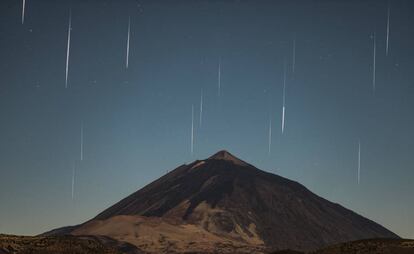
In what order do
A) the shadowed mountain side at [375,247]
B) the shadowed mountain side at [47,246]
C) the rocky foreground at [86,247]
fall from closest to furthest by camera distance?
the shadowed mountain side at [375,247]
the rocky foreground at [86,247]
the shadowed mountain side at [47,246]

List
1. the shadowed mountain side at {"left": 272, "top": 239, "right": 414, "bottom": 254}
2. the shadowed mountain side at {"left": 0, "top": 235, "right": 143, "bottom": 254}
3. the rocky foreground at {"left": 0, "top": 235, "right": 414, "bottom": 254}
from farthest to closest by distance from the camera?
the shadowed mountain side at {"left": 0, "top": 235, "right": 143, "bottom": 254} < the rocky foreground at {"left": 0, "top": 235, "right": 414, "bottom": 254} < the shadowed mountain side at {"left": 272, "top": 239, "right": 414, "bottom": 254}

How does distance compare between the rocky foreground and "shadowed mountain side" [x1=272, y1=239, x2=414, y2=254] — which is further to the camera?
the rocky foreground

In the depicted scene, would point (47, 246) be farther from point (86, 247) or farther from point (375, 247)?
point (375, 247)

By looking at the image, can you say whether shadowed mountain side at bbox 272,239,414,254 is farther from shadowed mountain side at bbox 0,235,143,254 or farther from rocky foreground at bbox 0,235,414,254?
shadowed mountain side at bbox 0,235,143,254

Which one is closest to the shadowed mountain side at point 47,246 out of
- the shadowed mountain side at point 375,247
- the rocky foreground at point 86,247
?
the rocky foreground at point 86,247

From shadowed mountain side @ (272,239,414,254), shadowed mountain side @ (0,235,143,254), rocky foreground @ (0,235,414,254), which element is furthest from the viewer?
shadowed mountain side @ (0,235,143,254)

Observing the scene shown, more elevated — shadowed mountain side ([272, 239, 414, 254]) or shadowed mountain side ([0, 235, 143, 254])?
shadowed mountain side ([272, 239, 414, 254])

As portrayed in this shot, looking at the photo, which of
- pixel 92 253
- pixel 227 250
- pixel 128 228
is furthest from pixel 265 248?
pixel 92 253

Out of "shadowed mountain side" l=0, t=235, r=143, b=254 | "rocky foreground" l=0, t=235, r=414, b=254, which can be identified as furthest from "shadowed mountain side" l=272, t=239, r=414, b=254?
"shadowed mountain side" l=0, t=235, r=143, b=254

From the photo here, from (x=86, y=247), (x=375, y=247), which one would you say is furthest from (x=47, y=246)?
(x=375, y=247)

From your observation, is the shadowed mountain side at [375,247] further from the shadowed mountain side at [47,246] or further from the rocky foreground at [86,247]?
the shadowed mountain side at [47,246]

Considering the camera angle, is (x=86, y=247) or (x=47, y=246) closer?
(x=47, y=246)
